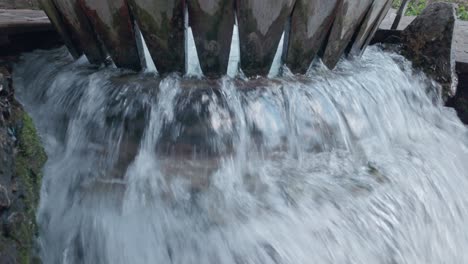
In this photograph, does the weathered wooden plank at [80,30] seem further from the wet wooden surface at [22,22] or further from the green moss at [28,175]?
the wet wooden surface at [22,22]

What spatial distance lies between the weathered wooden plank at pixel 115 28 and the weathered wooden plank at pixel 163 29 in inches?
2.4

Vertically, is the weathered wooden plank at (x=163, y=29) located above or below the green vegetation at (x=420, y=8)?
above

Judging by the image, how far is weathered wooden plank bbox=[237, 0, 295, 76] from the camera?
211cm

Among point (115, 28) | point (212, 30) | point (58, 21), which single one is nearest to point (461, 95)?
point (212, 30)

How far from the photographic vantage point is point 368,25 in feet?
8.80

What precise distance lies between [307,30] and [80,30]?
104 centimetres

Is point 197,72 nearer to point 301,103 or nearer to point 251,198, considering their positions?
point 301,103

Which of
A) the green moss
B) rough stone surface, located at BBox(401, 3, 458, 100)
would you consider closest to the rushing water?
the green moss

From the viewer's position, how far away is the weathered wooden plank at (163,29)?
6.89 ft

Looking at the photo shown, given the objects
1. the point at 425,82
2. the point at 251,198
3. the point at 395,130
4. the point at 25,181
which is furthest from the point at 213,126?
the point at 425,82

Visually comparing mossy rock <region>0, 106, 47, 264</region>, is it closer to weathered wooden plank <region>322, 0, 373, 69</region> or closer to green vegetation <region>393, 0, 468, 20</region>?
weathered wooden plank <region>322, 0, 373, 69</region>

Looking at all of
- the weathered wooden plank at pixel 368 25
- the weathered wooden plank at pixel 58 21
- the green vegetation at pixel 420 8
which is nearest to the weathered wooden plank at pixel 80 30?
the weathered wooden plank at pixel 58 21

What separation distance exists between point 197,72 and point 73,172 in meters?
0.69

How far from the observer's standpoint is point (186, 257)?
1.83m
